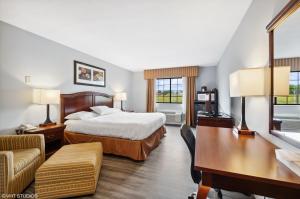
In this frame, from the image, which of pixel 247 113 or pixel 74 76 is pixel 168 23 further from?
pixel 74 76

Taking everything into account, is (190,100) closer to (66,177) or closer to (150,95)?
(150,95)

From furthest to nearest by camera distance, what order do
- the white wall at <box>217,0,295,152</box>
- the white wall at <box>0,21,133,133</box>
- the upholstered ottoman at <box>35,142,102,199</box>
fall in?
1. the white wall at <box>0,21,133,133</box>
2. the upholstered ottoman at <box>35,142,102,199</box>
3. the white wall at <box>217,0,295,152</box>

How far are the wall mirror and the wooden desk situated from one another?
0.76ft

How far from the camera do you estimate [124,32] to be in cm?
274

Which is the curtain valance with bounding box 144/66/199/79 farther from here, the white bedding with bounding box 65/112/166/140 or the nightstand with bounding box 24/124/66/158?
the nightstand with bounding box 24/124/66/158

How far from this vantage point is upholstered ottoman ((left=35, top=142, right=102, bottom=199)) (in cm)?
161

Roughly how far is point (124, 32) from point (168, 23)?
2.83ft

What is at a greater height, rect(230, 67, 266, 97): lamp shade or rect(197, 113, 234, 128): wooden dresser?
rect(230, 67, 266, 97): lamp shade

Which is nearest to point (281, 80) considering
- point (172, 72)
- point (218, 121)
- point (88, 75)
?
point (218, 121)

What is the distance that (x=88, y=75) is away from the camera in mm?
4145

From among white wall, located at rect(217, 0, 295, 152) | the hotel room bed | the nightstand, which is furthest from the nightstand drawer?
white wall, located at rect(217, 0, 295, 152)

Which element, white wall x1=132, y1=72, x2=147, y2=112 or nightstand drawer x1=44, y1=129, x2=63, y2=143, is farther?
white wall x1=132, y1=72, x2=147, y2=112

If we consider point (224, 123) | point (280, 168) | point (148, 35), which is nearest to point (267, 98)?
point (280, 168)

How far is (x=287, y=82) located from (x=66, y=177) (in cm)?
236
